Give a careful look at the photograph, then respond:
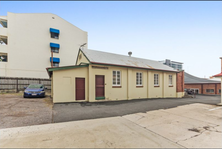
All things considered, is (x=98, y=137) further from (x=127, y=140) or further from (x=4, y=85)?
(x=4, y=85)

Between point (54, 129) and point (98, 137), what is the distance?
1.83 m

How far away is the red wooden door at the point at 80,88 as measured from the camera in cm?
1062

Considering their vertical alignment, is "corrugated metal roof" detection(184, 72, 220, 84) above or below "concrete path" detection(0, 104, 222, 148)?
above

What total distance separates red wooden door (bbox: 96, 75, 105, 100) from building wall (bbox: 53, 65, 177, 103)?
0.32m

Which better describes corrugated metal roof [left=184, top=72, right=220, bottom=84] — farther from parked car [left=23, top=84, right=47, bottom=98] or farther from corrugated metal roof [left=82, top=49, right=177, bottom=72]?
parked car [left=23, top=84, right=47, bottom=98]

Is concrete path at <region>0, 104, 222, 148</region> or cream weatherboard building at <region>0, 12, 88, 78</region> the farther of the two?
cream weatherboard building at <region>0, 12, 88, 78</region>

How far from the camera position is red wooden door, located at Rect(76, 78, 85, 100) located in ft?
34.8

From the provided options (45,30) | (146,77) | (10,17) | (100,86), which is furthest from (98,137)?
(10,17)

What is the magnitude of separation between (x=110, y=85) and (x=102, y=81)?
965mm

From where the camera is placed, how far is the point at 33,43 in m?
20.5

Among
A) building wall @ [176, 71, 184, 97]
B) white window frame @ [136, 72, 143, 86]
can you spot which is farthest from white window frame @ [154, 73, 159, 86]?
building wall @ [176, 71, 184, 97]

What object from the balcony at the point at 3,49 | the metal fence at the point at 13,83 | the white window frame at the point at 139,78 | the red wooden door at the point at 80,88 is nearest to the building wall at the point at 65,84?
the red wooden door at the point at 80,88

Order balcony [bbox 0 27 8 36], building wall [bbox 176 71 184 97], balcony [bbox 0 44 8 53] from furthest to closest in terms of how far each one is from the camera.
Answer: balcony [bbox 0 27 8 36], balcony [bbox 0 44 8 53], building wall [bbox 176 71 184 97]

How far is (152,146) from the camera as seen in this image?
125 inches
